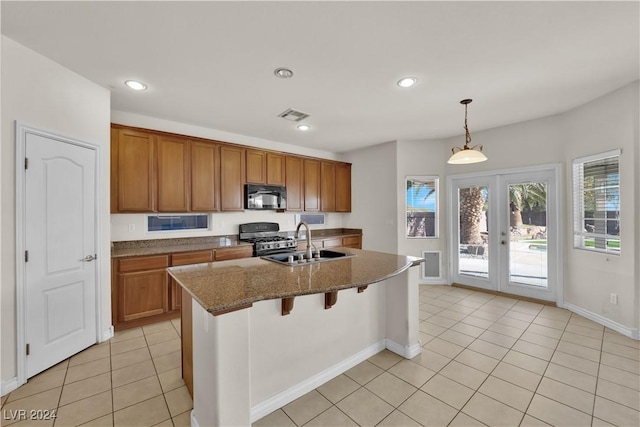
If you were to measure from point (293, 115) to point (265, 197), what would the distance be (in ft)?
4.97

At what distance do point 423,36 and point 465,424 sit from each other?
2687 millimetres

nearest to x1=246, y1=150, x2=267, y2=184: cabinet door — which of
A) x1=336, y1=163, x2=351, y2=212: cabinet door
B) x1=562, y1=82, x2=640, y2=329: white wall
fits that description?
x1=336, y1=163, x2=351, y2=212: cabinet door

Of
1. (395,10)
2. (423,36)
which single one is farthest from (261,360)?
(423,36)

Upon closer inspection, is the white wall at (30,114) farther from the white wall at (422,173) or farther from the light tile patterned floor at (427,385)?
the white wall at (422,173)

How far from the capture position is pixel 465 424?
5.75 feet

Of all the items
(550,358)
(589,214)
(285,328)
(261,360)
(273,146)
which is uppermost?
(273,146)

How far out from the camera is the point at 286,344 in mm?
1992

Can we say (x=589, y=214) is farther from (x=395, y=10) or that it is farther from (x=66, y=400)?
(x=66, y=400)

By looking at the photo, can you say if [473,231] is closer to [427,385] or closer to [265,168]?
[427,385]

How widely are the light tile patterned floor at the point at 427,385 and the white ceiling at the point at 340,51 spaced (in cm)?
266

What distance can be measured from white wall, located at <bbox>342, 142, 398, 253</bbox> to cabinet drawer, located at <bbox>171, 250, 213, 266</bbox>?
3.13 metres

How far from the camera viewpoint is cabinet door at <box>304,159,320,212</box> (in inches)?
209

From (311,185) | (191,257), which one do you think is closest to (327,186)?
(311,185)

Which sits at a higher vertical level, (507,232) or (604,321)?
(507,232)
